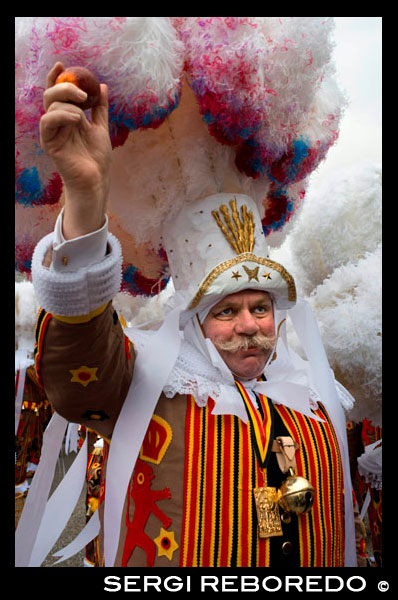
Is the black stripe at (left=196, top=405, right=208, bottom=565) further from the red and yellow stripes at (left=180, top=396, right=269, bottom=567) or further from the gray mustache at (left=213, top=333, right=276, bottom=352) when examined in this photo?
the gray mustache at (left=213, top=333, right=276, bottom=352)

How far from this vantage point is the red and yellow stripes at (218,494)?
1.79 meters

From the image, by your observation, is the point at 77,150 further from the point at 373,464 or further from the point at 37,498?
the point at 373,464

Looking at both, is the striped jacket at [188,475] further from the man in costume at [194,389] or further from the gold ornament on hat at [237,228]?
the gold ornament on hat at [237,228]

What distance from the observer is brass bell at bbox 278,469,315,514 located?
184 cm

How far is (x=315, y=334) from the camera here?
92.7 inches

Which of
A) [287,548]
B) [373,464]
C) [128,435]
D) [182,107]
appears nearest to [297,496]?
[287,548]

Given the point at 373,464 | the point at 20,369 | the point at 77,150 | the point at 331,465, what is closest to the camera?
the point at 77,150

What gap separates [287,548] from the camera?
6.00ft

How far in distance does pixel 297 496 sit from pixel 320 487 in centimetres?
20

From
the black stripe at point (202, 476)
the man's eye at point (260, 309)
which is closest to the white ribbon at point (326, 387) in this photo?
the man's eye at point (260, 309)

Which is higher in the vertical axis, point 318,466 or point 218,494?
point 318,466

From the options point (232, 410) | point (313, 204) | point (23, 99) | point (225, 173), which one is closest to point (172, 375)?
point (232, 410)

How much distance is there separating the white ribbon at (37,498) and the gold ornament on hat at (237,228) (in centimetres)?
94
